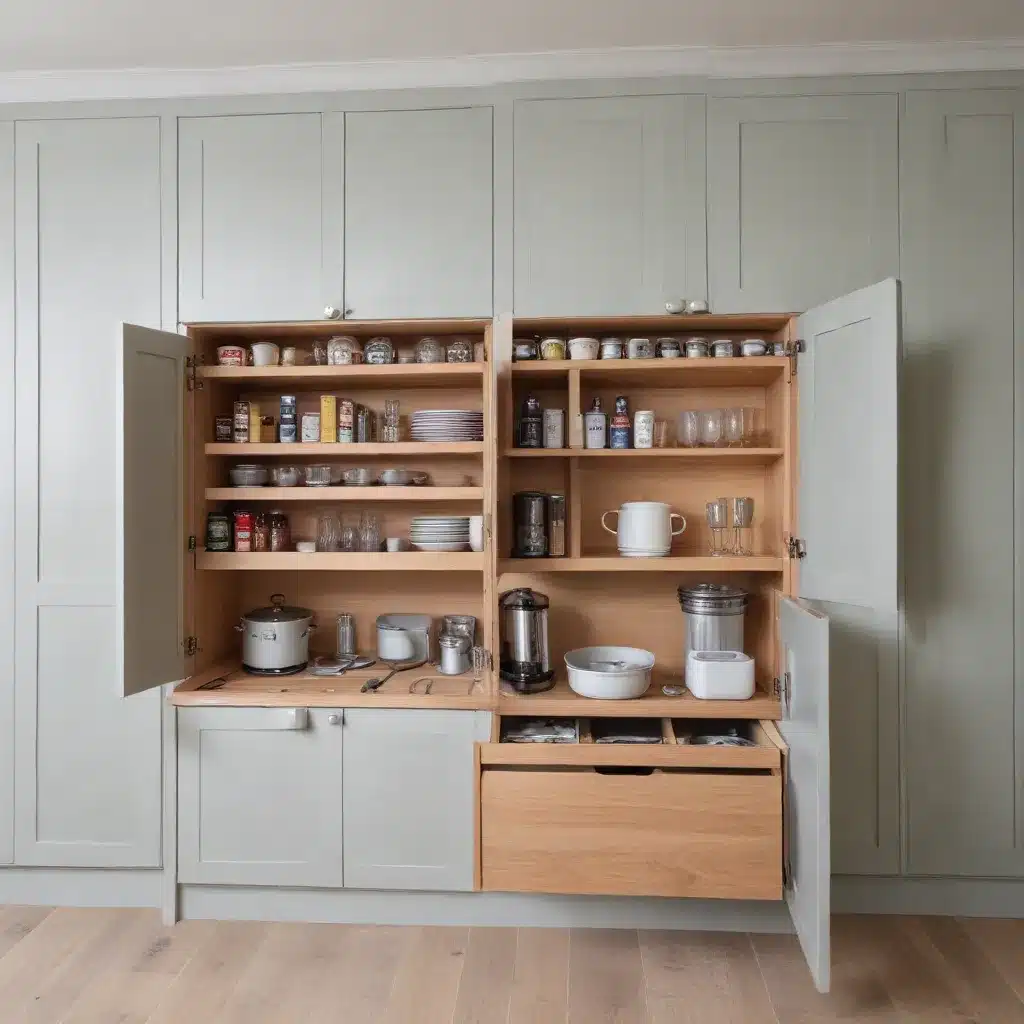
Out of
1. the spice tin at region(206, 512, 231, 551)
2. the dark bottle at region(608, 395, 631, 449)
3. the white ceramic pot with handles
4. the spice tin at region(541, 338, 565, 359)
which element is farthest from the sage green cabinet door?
the spice tin at region(206, 512, 231, 551)

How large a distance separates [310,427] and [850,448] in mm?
1679

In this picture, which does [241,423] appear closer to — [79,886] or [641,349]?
[641,349]

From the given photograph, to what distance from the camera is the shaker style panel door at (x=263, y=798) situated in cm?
233

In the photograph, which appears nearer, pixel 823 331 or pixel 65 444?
pixel 823 331

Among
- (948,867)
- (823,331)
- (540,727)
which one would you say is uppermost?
(823,331)

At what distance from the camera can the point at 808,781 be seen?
1.92 metres

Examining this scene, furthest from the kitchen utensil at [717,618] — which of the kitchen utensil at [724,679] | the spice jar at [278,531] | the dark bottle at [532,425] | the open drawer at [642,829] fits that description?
the spice jar at [278,531]

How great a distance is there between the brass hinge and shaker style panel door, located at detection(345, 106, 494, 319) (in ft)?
3.93

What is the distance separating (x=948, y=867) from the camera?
2.31 m

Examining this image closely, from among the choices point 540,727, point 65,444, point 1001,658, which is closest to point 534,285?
point 540,727

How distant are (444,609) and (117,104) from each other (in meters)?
1.99

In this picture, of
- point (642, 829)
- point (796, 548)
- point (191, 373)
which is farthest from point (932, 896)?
point (191, 373)

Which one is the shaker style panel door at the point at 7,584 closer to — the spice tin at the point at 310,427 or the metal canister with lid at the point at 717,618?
the spice tin at the point at 310,427

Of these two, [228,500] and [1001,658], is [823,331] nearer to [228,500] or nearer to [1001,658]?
[1001,658]
